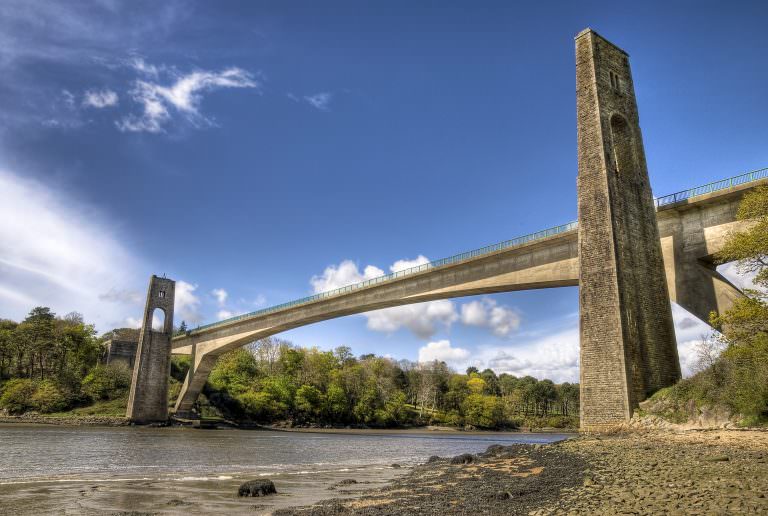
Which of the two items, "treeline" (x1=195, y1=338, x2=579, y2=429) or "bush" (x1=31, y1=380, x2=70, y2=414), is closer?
"bush" (x1=31, y1=380, x2=70, y2=414)

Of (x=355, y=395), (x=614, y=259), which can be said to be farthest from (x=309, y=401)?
(x=614, y=259)

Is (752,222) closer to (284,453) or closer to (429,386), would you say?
(284,453)

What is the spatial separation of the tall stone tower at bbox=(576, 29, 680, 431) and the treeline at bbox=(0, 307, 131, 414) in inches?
2359

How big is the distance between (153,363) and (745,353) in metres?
60.0

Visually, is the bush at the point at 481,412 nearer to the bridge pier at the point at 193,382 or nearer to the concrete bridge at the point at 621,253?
the bridge pier at the point at 193,382

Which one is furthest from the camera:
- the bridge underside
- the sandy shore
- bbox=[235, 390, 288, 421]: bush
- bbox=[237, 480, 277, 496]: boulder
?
bbox=[235, 390, 288, 421]: bush

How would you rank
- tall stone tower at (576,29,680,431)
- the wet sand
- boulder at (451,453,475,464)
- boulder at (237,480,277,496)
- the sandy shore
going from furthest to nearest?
tall stone tower at (576,29,680,431)
boulder at (451,453,475,464)
boulder at (237,480,277,496)
the wet sand
the sandy shore

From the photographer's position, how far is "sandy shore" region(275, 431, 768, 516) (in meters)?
8.00

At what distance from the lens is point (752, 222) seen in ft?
69.2

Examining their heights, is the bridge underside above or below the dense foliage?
above

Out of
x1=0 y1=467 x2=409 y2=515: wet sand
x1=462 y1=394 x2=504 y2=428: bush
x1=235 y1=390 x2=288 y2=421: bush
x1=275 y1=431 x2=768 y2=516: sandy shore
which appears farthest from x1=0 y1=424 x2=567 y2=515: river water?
x1=462 y1=394 x2=504 y2=428: bush

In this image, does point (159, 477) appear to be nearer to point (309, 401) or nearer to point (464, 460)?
point (464, 460)

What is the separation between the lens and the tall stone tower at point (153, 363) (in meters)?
59.4

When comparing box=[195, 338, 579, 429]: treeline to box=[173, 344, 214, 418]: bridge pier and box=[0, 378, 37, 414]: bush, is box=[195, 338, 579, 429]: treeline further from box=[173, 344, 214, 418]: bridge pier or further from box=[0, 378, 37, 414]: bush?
box=[0, 378, 37, 414]: bush
